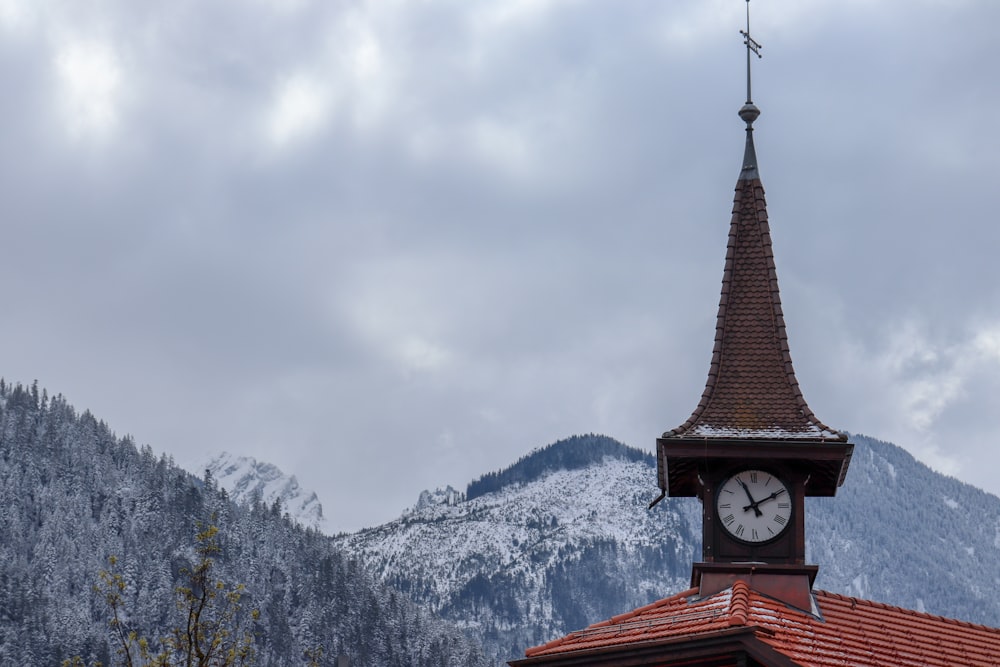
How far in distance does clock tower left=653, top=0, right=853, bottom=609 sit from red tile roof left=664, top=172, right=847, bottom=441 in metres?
0.02

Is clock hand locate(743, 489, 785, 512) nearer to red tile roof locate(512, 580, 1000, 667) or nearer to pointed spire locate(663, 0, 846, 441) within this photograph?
pointed spire locate(663, 0, 846, 441)

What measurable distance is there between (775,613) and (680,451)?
157 inches

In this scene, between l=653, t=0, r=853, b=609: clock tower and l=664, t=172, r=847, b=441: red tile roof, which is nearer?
l=653, t=0, r=853, b=609: clock tower

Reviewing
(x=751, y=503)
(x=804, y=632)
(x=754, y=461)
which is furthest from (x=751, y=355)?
(x=804, y=632)

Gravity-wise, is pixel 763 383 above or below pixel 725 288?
below

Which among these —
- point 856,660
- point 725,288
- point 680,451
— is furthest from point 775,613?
point 725,288

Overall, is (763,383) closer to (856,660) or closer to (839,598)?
(839,598)

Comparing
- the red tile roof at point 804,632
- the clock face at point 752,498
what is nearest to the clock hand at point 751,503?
the clock face at point 752,498

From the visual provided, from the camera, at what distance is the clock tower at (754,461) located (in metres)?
33.0

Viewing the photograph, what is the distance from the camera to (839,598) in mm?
33562

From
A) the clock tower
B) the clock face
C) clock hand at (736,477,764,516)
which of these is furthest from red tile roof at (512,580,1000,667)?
clock hand at (736,477,764,516)

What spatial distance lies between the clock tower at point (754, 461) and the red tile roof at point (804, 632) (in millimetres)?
687

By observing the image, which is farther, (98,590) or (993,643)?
(98,590)

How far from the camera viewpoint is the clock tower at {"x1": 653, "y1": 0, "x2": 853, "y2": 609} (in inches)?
1300
